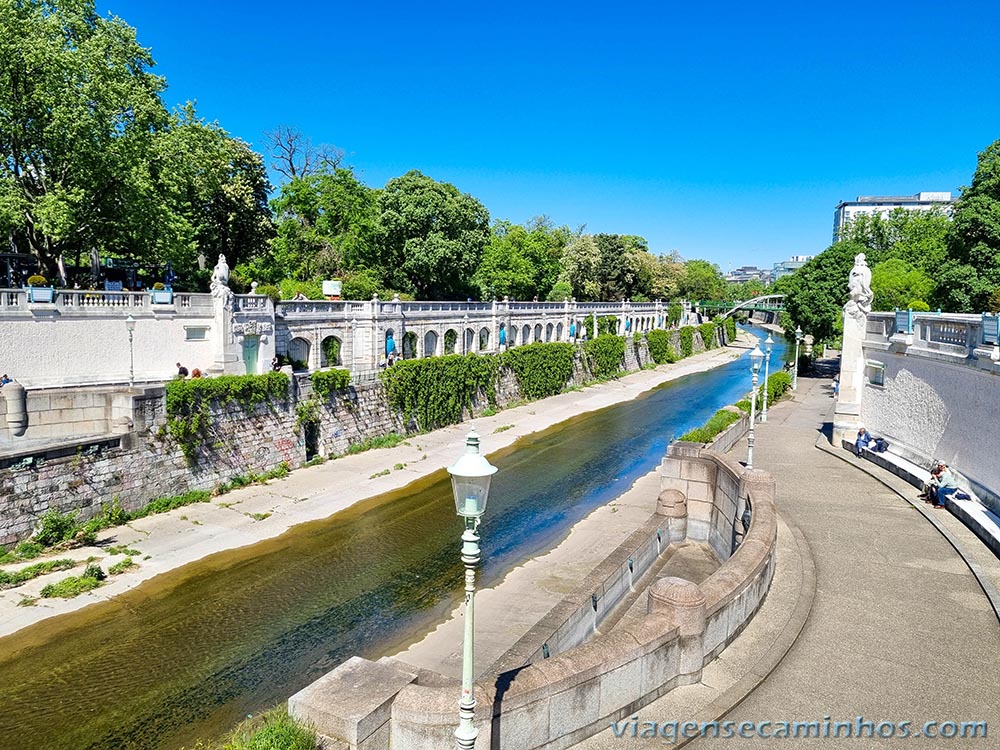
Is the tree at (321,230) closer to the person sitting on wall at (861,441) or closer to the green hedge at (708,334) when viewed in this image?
the person sitting on wall at (861,441)

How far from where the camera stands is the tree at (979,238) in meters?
34.6

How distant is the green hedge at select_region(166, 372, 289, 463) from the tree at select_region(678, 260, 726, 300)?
253 feet

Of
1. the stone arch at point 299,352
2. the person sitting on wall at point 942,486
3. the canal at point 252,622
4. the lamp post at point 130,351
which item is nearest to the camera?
the canal at point 252,622

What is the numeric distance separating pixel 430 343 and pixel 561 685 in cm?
3461

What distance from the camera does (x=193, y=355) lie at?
26.7 m

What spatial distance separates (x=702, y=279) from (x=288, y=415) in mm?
106149

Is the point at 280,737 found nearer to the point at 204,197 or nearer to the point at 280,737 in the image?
the point at 280,737

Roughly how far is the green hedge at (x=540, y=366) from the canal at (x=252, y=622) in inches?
701

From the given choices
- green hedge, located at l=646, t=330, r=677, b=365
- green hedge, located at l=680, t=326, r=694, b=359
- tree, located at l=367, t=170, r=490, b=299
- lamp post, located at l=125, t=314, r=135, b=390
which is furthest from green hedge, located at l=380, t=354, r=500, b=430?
green hedge, located at l=680, t=326, r=694, b=359

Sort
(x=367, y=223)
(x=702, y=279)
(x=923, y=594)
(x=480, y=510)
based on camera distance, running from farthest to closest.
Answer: (x=702, y=279) < (x=367, y=223) < (x=923, y=594) < (x=480, y=510)

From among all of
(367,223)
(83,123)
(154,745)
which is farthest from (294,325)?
(367,223)

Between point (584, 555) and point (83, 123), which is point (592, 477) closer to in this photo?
point (584, 555)

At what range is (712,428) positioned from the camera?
2092 centimetres

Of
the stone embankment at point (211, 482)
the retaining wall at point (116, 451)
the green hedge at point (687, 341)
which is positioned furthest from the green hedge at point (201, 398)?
the green hedge at point (687, 341)
